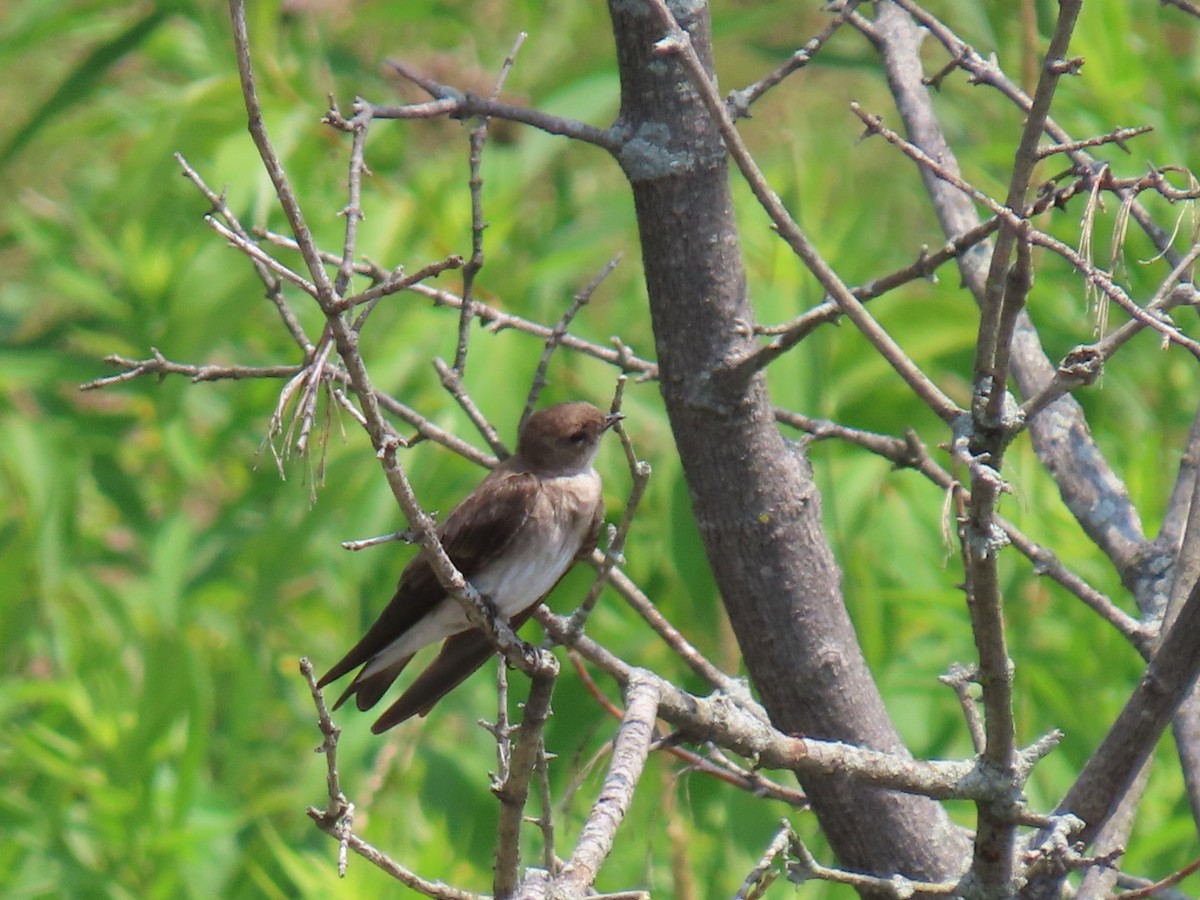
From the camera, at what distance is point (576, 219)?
14.9 feet

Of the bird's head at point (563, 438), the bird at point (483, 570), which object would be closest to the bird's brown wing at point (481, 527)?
the bird at point (483, 570)

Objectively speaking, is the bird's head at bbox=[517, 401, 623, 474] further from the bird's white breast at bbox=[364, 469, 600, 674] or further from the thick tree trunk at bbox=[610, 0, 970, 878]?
the thick tree trunk at bbox=[610, 0, 970, 878]

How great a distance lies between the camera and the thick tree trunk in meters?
2.40

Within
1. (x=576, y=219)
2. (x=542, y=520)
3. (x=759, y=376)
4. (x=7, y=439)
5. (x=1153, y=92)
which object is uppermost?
(x=1153, y=92)

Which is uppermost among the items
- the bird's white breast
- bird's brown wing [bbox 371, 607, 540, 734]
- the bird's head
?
the bird's head

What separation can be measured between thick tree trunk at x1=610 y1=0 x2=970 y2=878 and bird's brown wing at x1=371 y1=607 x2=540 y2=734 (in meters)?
0.80

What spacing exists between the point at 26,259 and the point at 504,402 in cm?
521

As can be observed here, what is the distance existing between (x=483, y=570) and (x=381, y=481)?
0.52 metres

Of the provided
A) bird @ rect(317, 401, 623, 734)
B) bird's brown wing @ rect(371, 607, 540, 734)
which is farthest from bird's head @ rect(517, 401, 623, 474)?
bird's brown wing @ rect(371, 607, 540, 734)

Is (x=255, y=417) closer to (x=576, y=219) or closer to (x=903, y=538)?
(x=576, y=219)

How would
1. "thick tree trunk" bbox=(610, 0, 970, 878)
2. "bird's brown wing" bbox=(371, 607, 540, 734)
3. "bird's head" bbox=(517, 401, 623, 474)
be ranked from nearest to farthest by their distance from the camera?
"thick tree trunk" bbox=(610, 0, 970, 878)
"bird's brown wing" bbox=(371, 607, 540, 734)
"bird's head" bbox=(517, 401, 623, 474)

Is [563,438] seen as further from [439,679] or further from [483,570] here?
[439,679]

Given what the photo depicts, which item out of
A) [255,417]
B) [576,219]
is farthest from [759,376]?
[255,417]

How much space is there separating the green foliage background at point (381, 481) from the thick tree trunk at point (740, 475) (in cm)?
78
